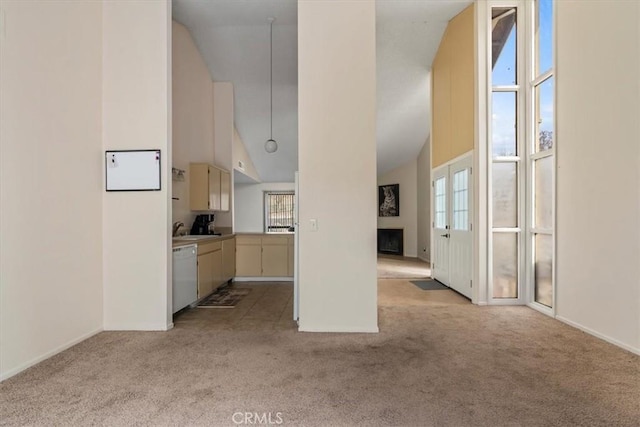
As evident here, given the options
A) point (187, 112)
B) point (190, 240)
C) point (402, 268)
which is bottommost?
point (402, 268)

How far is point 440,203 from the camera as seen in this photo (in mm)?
5898

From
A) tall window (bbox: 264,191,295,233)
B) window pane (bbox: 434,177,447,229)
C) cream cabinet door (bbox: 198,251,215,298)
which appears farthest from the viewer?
tall window (bbox: 264,191,295,233)

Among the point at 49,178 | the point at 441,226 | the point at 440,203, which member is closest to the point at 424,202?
the point at 440,203

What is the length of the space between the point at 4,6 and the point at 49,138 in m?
0.92

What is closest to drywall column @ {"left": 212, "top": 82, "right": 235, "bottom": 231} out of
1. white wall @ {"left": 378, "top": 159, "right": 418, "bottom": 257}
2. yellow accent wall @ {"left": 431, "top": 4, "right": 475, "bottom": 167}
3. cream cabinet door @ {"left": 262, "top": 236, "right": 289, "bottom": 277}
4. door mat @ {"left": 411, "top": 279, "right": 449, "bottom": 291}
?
cream cabinet door @ {"left": 262, "top": 236, "right": 289, "bottom": 277}

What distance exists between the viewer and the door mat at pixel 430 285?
5.40 m

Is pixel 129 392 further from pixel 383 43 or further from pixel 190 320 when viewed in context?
pixel 383 43

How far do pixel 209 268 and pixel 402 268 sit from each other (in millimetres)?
4374

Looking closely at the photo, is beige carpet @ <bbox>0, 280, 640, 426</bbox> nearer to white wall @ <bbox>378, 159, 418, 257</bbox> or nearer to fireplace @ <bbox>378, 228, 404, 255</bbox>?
white wall @ <bbox>378, 159, 418, 257</bbox>

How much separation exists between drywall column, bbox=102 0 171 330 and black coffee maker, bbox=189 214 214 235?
191cm

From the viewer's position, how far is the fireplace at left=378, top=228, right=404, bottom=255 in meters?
9.88

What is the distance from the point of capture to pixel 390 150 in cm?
882

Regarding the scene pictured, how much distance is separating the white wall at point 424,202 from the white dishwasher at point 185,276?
615 centimetres

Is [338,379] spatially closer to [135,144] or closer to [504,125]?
[135,144]
